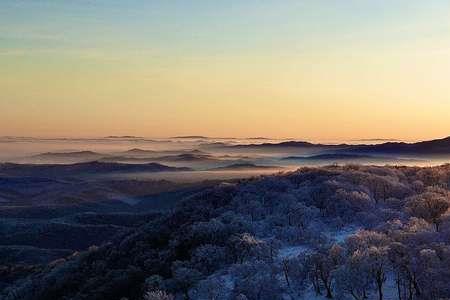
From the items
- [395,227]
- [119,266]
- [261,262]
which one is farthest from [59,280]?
[395,227]

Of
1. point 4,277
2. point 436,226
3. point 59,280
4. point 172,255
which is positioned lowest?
point 4,277

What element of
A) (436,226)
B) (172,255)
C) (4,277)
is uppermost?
(436,226)

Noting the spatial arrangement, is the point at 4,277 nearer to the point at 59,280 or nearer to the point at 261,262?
the point at 59,280

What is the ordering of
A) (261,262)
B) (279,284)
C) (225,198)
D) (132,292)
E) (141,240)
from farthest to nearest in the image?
(225,198)
(141,240)
(132,292)
(261,262)
(279,284)

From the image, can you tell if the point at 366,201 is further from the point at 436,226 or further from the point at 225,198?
the point at 225,198

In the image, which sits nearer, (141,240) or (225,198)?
(141,240)

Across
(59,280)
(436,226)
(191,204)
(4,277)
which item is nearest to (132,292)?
(59,280)

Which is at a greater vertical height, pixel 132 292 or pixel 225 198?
pixel 225 198

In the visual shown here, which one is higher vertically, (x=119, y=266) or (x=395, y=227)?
(x=395, y=227)

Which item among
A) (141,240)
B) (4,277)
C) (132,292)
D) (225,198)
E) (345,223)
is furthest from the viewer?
(4,277)
